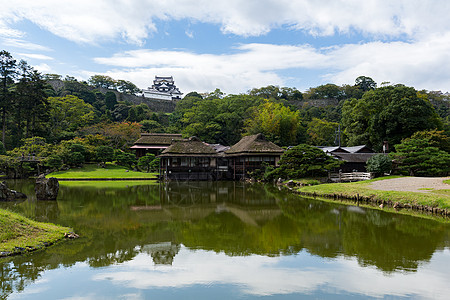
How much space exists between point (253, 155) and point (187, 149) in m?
7.50

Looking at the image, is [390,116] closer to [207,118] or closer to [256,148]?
[256,148]

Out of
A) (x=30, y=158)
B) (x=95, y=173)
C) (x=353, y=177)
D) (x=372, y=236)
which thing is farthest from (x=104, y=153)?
(x=372, y=236)

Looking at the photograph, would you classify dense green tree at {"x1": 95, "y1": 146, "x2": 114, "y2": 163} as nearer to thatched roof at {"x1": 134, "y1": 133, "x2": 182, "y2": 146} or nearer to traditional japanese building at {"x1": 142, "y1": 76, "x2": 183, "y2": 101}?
thatched roof at {"x1": 134, "y1": 133, "x2": 182, "y2": 146}

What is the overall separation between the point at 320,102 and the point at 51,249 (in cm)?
7414

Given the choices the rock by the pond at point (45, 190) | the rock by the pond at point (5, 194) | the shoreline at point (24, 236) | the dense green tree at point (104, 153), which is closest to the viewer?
the shoreline at point (24, 236)

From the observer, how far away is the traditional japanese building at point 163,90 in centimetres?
8456

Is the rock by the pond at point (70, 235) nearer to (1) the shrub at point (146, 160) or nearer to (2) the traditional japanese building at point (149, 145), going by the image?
(1) the shrub at point (146, 160)

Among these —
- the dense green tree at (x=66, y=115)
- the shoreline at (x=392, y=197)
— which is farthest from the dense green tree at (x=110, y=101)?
the shoreline at (x=392, y=197)

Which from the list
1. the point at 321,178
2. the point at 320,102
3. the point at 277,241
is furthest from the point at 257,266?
the point at 320,102

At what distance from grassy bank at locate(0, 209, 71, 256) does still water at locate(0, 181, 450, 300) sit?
35 centimetres

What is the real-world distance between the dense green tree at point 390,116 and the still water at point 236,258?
2578 cm

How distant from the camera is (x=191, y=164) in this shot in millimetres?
36156

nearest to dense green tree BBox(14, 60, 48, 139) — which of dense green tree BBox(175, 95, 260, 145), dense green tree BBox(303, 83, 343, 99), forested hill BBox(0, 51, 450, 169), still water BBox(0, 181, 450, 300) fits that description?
forested hill BBox(0, 51, 450, 169)

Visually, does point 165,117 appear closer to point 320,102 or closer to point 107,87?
point 107,87
